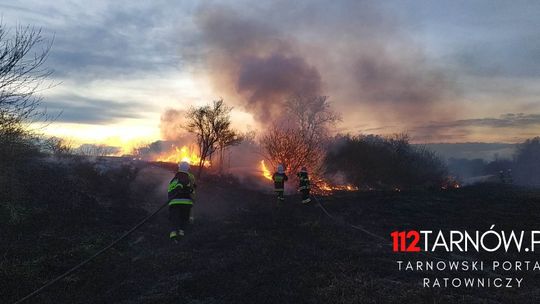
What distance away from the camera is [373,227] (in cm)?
1322

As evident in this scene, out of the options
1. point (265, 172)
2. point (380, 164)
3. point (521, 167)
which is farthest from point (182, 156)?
point (521, 167)

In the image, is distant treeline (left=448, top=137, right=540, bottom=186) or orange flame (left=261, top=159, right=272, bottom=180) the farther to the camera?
distant treeline (left=448, top=137, right=540, bottom=186)

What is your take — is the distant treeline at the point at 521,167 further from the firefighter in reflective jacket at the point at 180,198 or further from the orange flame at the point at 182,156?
the firefighter in reflective jacket at the point at 180,198

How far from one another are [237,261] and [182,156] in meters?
33.0

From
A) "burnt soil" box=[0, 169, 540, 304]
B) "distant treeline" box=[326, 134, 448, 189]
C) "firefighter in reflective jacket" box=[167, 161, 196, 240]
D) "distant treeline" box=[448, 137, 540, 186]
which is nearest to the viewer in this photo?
"burnt soil" box=[0, 169, 540, 304]

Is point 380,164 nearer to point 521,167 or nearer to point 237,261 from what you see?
point 237,261

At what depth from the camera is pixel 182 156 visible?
4000 centimetres

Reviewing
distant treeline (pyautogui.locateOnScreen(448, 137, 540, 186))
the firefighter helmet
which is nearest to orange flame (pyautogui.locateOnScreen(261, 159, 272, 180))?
the firefighter helmet

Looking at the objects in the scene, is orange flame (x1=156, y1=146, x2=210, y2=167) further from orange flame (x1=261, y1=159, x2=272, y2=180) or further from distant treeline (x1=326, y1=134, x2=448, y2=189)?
distant treeline (x1=326, y1=134, x2=448, y2=189)

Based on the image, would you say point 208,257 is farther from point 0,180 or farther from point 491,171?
point 491,171

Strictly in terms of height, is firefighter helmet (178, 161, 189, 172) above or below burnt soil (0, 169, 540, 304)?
above

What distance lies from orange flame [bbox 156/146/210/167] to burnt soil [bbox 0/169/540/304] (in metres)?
22.2

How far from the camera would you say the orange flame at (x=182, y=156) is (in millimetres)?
37850

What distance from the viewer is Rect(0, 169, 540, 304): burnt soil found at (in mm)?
6164
